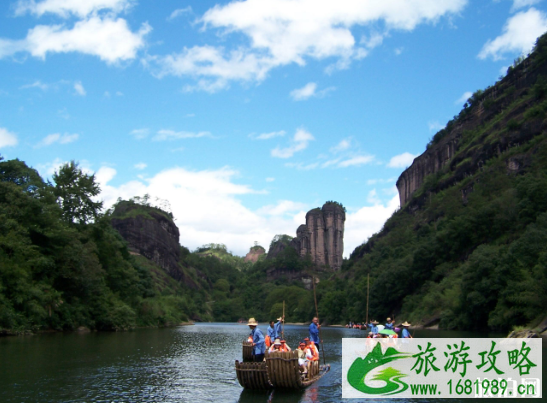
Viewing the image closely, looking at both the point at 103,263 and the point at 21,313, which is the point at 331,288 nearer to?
the point at 103,263

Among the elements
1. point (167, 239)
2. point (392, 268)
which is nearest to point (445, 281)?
point (392, 268)

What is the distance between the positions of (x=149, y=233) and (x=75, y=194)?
109907 mm

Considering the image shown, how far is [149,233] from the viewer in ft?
590

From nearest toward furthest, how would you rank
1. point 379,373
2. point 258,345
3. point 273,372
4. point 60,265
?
point 273,372 < point 379,373 < point 258,345 < point 60,265

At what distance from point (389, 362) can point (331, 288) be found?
127 meters

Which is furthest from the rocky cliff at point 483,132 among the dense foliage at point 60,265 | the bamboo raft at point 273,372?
the bamboo raft at point 273,372

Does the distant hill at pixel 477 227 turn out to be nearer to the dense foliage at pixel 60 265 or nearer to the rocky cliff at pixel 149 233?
the dense foliage at pixel 60 265

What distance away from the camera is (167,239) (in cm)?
18900

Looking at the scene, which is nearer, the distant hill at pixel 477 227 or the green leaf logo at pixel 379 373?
the green leaf logo at pixel 379 373

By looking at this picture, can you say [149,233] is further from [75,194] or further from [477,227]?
[477,227]

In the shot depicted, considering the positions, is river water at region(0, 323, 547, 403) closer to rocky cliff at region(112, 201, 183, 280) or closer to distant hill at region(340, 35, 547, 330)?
distant hill at region(340, 35, 547, 330)

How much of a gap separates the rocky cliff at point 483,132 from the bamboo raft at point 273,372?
8932cm

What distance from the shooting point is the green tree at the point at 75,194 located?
71125mm

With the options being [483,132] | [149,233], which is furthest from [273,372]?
[149,233]
